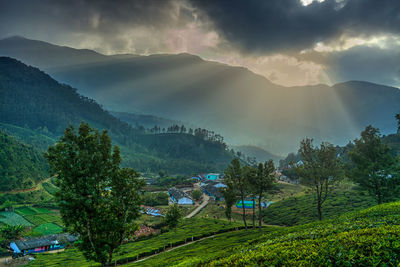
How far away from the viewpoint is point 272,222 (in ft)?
178

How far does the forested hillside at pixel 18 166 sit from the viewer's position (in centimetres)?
9056

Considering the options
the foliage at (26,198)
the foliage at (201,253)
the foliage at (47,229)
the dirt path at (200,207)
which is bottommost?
the dirt path at (200,207)

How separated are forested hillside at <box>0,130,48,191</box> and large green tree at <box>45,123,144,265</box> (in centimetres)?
10052

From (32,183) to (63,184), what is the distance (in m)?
108

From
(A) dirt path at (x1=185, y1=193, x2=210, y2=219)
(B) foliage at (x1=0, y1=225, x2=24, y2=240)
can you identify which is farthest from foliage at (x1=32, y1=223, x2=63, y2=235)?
(A) dirt path at (x1=185, y1=193, x2=210, y2=219)

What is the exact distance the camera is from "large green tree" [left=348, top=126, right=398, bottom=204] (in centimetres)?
3039

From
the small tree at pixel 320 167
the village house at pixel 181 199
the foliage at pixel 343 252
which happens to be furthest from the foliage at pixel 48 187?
the foliage at pixel 343 252

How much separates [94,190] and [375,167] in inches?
1410

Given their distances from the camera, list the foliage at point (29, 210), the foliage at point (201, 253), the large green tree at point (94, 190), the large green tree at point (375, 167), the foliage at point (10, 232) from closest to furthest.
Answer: the large green tree at point (94, 190), the foliage at point (201, 253), the large green tree at point (375, 167), the foliage at point (10, 232), the foliage at point (29, 210)

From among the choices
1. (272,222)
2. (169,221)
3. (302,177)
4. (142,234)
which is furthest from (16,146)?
(302,177)

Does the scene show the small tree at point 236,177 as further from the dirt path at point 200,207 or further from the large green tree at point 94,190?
the dirt path at point 200,207

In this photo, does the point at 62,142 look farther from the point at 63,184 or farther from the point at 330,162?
the point at 330,162

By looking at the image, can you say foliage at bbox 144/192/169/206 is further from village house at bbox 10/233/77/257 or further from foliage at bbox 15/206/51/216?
village house at bbox 10/233/77/257

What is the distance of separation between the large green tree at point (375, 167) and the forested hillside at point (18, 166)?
114942 mm
